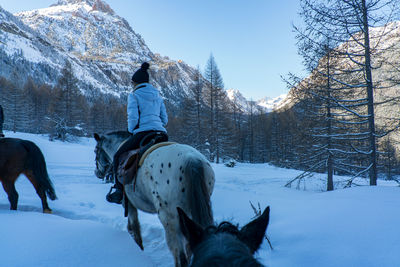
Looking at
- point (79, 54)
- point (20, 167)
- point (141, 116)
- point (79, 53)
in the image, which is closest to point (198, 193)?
point (141, 116)

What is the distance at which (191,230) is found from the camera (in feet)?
3.17

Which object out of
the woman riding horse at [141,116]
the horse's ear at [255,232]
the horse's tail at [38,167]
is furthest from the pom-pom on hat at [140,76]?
the horse's tail at [38,167]

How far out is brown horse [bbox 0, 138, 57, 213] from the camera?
12.7 ft

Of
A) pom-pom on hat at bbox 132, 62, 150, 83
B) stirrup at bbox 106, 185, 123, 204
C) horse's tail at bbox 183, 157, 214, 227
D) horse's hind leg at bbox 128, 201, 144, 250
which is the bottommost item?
horse's hind leg at bbox 128, 201, 144, 250

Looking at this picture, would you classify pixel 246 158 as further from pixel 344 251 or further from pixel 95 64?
pixel 95 64

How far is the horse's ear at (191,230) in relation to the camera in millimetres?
959

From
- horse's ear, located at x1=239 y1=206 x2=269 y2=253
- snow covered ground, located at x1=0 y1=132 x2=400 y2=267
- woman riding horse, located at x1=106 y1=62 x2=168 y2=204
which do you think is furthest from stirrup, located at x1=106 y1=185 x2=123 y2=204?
horse's ear, located at x1=239 y1=206 x2=269 y2=253

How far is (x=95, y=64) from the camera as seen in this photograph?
138750 millimetres

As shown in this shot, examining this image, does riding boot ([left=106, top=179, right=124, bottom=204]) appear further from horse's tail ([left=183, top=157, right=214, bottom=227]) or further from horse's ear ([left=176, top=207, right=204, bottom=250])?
horse's ear ([left=176, top=207, right=204, bottom=250])

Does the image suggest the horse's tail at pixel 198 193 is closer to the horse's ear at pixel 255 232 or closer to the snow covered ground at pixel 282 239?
the snow covered ground at pixel 282 239

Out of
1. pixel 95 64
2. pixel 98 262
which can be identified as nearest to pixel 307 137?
pixel 98 262

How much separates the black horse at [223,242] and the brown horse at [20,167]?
4.49 meters

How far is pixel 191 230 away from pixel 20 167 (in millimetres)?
4813

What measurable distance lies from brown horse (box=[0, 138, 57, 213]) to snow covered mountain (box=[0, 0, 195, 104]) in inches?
3994
